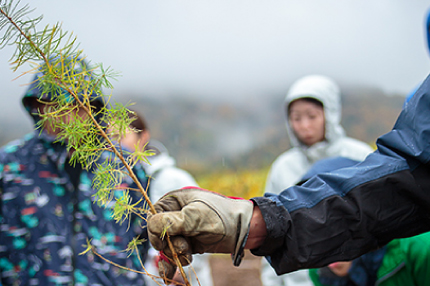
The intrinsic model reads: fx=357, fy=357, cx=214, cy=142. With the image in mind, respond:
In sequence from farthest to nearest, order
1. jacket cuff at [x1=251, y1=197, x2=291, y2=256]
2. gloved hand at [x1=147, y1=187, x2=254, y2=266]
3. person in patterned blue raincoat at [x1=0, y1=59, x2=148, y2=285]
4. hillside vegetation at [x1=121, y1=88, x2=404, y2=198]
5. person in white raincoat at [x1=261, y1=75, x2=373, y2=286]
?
hillside vegetation at [x1=121, y1=88, x2=404, y2=198]
person in white raincoat at [x1=261, y1=75, x2=373, y2=286]
person in patterned blue raincoat at [x1=0, y1=59, x2=148, y2=285]
jacket cuff at [x1=251, y1=197, x2=291, y2=256]
gloved hand at [x1=147, y1=187, x2=254, y2=266]

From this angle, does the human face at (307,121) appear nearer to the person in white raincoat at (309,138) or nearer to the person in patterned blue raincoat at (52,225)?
the person in white raincoat at (309,138)

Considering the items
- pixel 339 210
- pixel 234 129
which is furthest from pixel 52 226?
pixel 234 129

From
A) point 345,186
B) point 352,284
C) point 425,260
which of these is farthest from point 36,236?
point 425,260

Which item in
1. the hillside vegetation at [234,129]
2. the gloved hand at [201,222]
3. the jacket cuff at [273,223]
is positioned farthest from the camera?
the hillside vegetation at [234,129]

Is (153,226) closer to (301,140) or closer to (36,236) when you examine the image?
(36,236)

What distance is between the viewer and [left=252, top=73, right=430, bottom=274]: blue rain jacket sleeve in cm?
110

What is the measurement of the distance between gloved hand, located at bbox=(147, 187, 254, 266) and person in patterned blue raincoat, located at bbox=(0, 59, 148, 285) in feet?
2.70

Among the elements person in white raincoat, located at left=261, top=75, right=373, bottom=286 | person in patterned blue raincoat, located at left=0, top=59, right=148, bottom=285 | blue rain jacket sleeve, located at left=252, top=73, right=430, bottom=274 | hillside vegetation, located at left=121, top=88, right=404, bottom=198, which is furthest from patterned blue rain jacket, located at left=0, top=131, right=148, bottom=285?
hillside vegetation, located at left=121, top=88, right=404, bottom=198

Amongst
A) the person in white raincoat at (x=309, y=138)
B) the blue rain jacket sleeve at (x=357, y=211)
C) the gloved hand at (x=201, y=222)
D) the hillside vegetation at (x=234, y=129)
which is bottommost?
the hillside vegetation at (x=234, y=129)

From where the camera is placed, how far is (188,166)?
466 inches

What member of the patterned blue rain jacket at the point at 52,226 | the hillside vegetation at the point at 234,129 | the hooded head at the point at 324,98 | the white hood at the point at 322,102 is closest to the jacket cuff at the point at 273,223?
the patterned blue rain jacket at the point at 52,226

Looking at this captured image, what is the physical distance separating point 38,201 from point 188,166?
10071 mm

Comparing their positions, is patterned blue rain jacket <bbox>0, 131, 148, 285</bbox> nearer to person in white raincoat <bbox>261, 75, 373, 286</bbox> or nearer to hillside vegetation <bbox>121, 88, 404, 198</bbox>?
person in white raincoat <bbox>261, 75, 373, 286</bbox>

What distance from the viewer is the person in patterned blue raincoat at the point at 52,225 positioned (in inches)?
67.6
